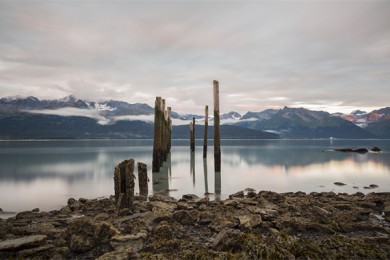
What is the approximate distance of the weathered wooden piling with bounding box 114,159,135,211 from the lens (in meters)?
10.9

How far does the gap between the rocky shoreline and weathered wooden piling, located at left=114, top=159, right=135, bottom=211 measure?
42 centimetres

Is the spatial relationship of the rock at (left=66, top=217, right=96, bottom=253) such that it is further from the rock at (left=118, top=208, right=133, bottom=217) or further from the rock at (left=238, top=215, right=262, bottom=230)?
the rock at (left=238, top=215, right=262, bottom=230)

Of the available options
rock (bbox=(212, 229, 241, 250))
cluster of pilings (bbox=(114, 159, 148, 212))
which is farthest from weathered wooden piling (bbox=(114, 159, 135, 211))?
rock (bbox=(212, 229, 241, 250))

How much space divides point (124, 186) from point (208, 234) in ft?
15.0

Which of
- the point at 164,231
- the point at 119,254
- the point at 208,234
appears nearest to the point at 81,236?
the point at 119,254

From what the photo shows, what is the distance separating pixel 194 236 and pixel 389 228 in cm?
552

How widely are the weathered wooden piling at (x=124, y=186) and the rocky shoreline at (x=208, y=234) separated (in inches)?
16.4

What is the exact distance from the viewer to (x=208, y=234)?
7859mm

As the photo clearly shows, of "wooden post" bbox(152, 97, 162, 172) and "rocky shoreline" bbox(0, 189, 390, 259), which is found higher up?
"wooden post" bbox(152, 97, 162, 172)

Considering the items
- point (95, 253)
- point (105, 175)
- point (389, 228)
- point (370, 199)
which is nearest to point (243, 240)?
point (95, 253)

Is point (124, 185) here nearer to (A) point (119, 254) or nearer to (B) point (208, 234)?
(B) point (208, 234)

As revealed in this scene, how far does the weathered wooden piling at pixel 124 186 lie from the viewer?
427 inches

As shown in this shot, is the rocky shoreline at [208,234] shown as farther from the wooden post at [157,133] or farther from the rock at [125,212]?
the wooden post at [157,133]

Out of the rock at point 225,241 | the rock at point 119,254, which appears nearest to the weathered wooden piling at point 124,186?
the rock at point 119,254
